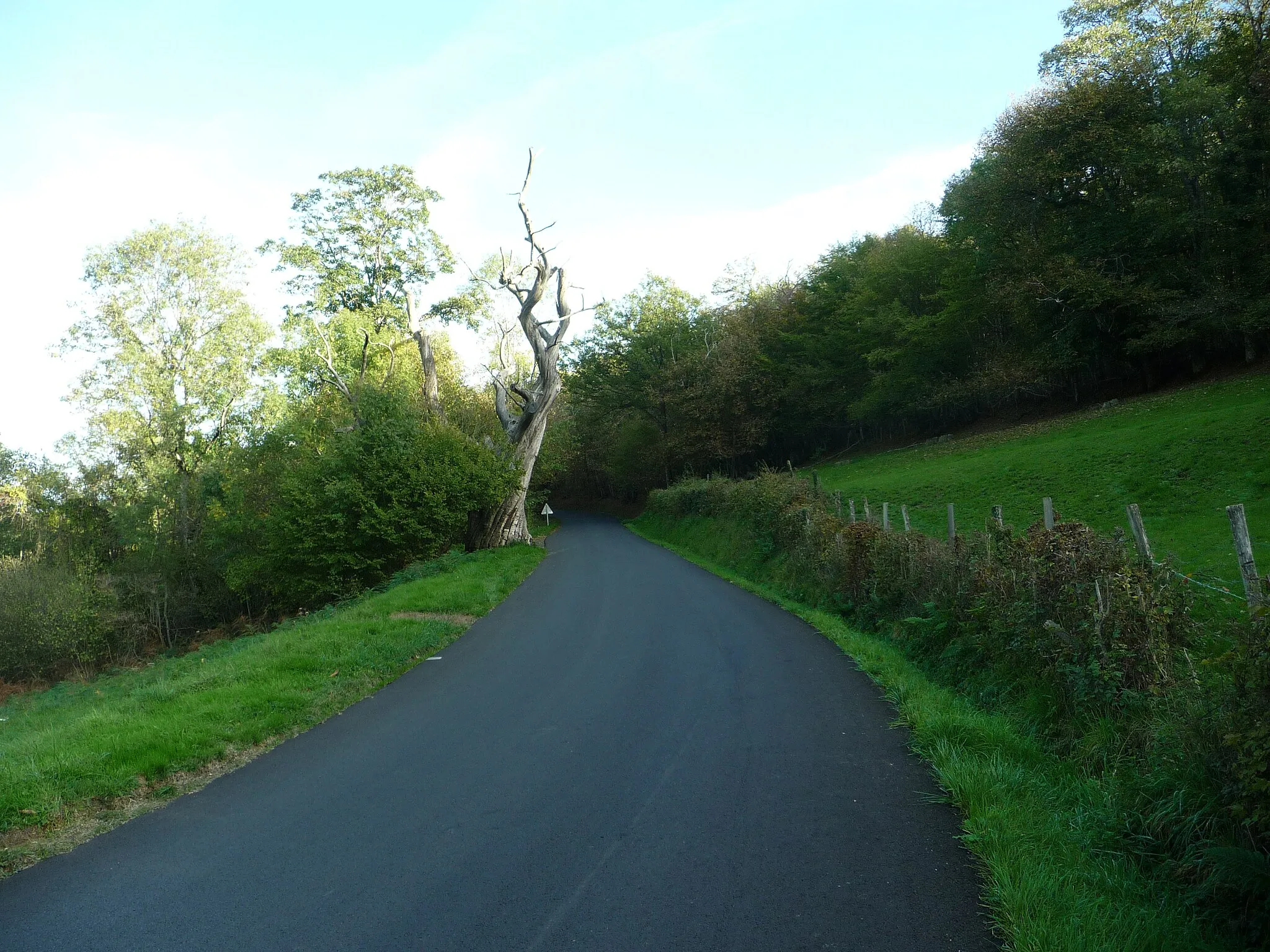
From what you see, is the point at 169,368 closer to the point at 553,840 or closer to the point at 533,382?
the point at 533,382

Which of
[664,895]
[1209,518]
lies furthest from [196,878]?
[1209,518]

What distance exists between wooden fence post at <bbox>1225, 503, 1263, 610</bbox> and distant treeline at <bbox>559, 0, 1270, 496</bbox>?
27.3 meters

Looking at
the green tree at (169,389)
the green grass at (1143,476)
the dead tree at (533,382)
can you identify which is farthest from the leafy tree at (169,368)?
the green grass at (1143,476)

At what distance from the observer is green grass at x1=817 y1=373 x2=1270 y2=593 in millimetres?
12602

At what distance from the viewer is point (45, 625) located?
76.9ft

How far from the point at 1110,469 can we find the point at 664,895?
1733 centimetres

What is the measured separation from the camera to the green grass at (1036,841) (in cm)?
360

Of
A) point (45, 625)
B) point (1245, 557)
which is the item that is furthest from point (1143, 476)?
point (45, 625)

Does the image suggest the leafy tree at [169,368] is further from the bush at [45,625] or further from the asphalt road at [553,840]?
the asphalt road at [553,840]

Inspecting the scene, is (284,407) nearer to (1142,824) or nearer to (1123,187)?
(1142,824)

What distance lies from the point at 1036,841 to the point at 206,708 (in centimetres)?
774

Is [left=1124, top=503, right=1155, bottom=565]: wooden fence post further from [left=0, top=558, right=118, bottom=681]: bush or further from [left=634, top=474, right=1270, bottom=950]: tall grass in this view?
[left=0, top=558, right=118, bottom=681]: bush

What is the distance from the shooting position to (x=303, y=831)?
17.6 ft

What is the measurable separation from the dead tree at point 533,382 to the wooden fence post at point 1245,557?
24310 millimetres
